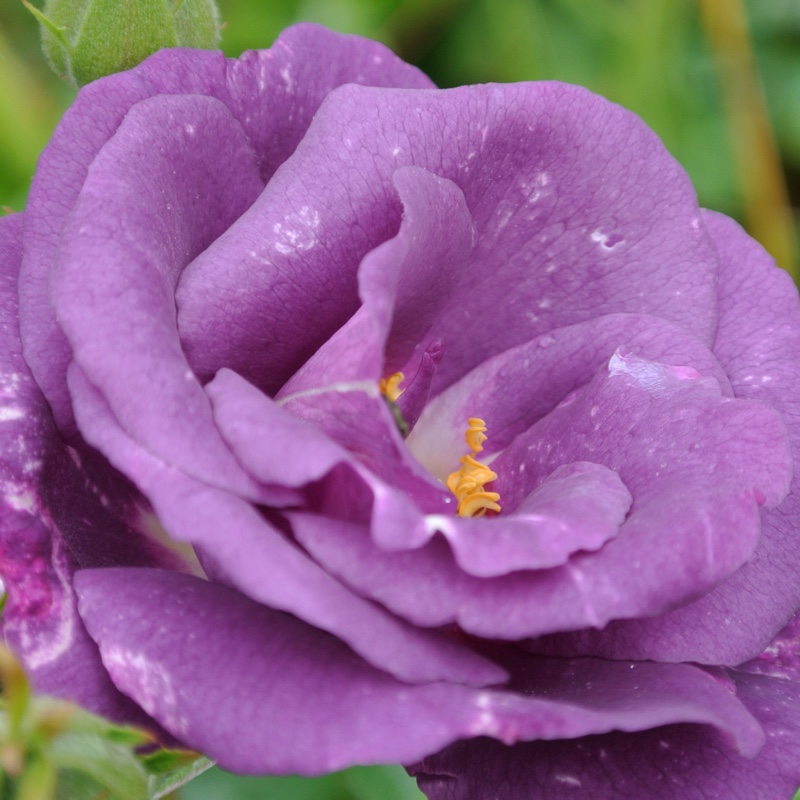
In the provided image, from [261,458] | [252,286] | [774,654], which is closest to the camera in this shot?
[261,458]

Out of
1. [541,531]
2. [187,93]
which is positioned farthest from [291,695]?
[187,93]

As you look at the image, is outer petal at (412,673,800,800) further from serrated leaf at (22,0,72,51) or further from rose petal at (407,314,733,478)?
serrated leaf at (22,0,72,51)

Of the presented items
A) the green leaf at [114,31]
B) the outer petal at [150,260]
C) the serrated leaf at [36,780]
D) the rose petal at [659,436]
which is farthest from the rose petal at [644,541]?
the green leaf at [114,31]

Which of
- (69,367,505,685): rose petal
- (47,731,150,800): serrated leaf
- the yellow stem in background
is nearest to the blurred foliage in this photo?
(47,731,150,800): serrated leaf

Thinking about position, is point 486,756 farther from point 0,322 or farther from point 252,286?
point 0,322

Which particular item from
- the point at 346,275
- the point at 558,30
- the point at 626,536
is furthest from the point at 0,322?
the point at 558,30

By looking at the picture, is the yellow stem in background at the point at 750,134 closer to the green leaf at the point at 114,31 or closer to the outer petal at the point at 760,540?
the outer petal at the point at 760,540

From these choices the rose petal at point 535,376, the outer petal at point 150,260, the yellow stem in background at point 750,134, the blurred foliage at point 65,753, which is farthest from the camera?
the yellow stem in background at point 750,134
